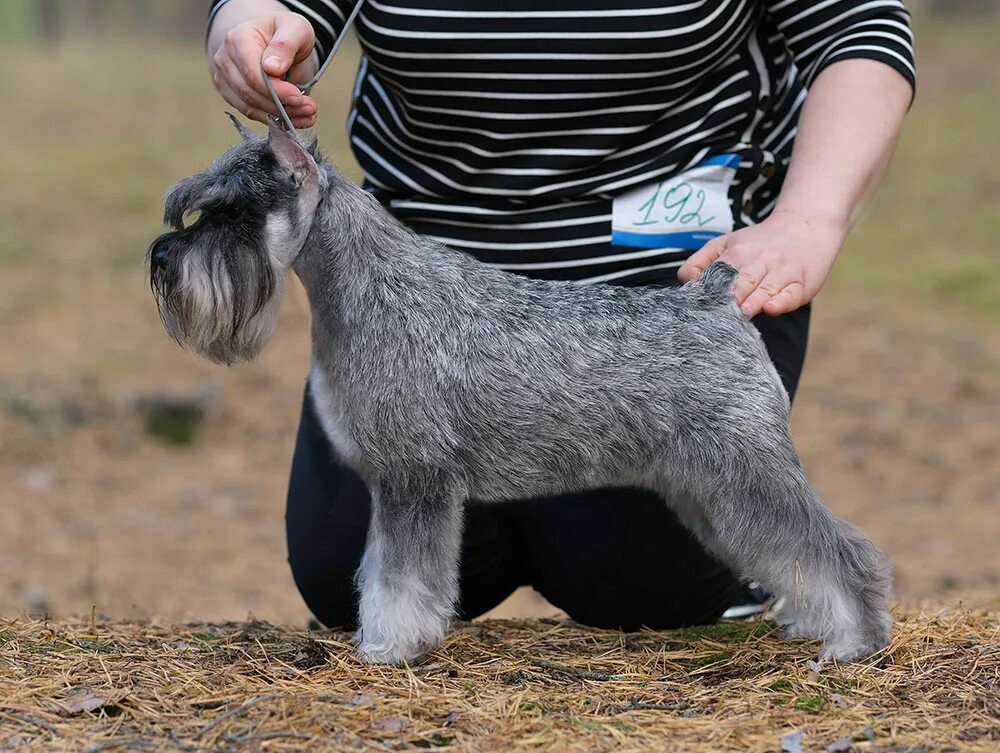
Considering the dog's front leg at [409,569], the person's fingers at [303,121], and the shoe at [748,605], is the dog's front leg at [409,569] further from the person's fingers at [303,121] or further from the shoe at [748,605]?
the shoe at [748,605]

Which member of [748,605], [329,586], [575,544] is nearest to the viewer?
[575,544]

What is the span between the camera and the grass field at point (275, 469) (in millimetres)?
3172

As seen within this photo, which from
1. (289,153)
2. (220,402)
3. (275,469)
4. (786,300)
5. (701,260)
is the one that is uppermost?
(289,153)

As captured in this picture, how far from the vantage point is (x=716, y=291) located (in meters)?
3.55

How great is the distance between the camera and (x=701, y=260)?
12.2ft

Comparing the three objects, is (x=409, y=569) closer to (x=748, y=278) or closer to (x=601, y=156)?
(x=748, y=278)

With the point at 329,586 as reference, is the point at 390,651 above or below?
above

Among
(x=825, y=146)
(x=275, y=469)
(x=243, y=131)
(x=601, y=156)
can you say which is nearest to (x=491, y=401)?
(x=243, y=131)

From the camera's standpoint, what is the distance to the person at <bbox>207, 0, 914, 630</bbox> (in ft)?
12.5

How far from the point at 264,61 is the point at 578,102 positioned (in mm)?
1186

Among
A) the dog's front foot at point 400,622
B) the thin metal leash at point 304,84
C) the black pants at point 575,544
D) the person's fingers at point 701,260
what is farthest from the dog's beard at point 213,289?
the person's fingers at point 701,260

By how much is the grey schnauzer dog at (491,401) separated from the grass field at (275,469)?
25 centimetres

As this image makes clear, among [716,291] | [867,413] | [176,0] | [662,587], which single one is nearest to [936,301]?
[867,413]

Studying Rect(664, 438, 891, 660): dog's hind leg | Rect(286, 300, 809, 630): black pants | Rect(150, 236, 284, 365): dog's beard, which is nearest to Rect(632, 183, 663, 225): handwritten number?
Rect(286, 300, 809, 630): black pants
